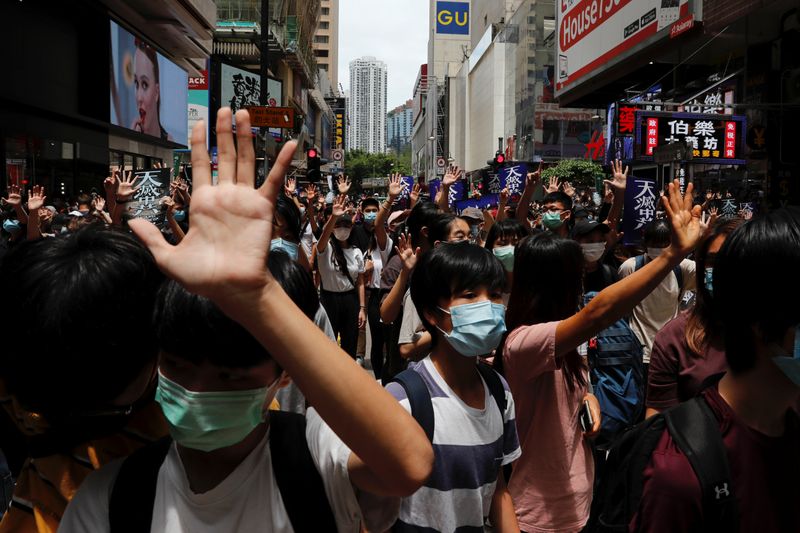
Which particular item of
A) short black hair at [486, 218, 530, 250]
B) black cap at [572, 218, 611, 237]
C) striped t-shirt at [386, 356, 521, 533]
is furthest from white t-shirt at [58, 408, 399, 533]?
black cap at [572, 218, 611, 237]

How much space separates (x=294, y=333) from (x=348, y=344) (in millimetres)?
5789

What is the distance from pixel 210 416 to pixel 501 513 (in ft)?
4.22

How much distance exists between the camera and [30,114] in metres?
16.7

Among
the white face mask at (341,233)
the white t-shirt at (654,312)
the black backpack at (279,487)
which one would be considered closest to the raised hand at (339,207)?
the white face mask at (341,233)

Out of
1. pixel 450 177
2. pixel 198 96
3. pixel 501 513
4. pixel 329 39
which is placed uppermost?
pixel 329 39

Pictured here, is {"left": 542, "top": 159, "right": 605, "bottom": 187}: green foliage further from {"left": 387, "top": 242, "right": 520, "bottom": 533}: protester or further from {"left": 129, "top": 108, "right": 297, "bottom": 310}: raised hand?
{"left": 129, "top": 108, "right": 297, "bottom": 310}: raised hand

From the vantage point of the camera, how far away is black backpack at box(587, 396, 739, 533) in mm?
1502

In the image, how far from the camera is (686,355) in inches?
104

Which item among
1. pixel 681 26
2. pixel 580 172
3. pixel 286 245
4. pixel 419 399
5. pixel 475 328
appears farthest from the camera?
pixel 580 172

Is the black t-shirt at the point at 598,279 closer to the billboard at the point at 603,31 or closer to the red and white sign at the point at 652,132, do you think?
the red and white sign at the point at 652,132

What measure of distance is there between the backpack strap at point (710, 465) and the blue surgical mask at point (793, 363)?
193mm

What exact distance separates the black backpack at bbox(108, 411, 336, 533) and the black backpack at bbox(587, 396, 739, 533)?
69 cm

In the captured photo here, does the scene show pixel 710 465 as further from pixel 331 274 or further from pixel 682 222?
pixel 331 274

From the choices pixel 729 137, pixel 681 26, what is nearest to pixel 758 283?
pixel 729 137
